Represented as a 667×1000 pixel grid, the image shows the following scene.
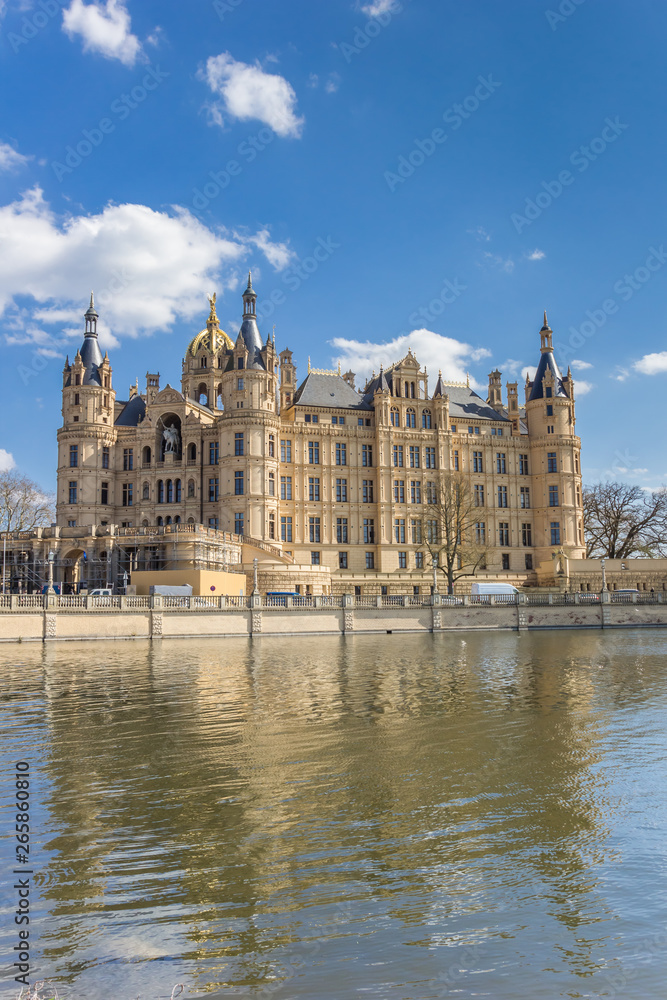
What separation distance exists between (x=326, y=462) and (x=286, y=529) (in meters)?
7.66

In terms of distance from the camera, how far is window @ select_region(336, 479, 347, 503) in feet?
240

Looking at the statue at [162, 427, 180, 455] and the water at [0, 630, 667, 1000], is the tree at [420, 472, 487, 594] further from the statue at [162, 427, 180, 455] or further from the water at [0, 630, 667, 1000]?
the water at [0, 630, 667, 1000]

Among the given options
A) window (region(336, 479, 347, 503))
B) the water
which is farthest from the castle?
the water

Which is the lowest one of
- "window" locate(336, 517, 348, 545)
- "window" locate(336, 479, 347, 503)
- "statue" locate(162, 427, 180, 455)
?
"window" locate(336, 517, 348, 545)

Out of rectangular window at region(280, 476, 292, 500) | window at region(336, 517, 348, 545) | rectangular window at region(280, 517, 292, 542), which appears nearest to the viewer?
rectangular window at region(280, 517, 292, 542)

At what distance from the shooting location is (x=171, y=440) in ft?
232

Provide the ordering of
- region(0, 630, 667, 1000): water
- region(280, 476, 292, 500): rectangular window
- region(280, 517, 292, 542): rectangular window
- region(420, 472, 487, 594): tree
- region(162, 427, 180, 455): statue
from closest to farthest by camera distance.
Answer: region(0, 630, 667, 1000): water → region(420, 472, 487, 594): tree → region(162, 427, 180, 455): statue → region(280, 517, 292, 542): rectangular window → region(280, 476, 292, 500): rectangular window

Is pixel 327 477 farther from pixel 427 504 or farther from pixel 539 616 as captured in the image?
pixel 539 616

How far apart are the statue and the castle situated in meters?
0.13

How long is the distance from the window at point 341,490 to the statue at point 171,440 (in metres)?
15.9

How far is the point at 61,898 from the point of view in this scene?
8.16 m

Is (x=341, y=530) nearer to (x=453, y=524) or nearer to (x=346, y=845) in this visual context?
(x=453, y=524)

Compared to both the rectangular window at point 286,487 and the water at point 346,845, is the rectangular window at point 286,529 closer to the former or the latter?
the rectangular window at point 286,487

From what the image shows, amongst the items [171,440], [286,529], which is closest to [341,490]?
[286,529]
